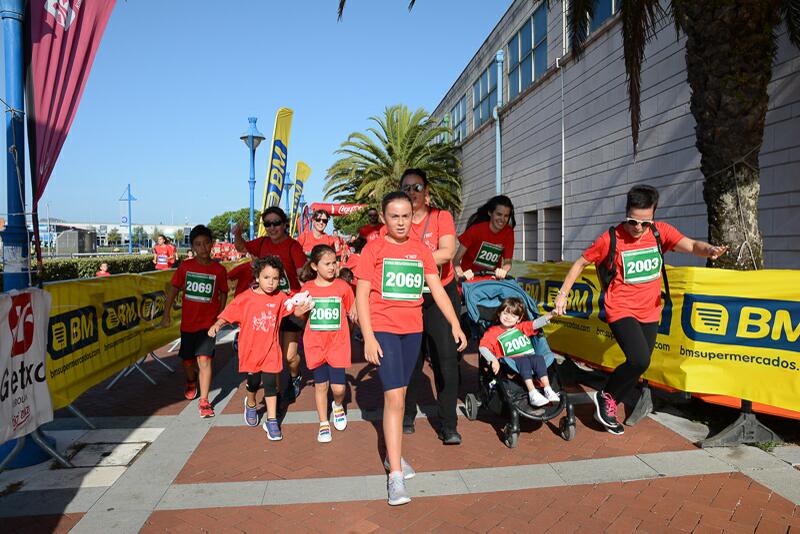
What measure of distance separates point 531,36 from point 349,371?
643 inches

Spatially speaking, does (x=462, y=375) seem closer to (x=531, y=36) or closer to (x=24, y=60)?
(x=24, y=60)

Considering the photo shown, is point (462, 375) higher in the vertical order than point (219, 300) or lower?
lower

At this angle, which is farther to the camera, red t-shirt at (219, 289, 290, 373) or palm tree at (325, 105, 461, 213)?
palm tree at (325, 105, 461, 213)

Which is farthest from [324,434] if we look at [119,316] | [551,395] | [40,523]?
[119,316]

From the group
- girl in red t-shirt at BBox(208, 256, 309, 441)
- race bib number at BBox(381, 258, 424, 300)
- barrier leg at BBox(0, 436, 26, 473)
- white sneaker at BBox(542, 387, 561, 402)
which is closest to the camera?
race bib number at BBox(381, 258, 424, 300)

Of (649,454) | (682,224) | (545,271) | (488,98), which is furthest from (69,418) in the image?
(488,98)

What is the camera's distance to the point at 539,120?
18641 millimetres

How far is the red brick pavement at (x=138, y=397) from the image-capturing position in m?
5.60

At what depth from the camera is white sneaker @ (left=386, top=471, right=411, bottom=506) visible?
11.1 feet

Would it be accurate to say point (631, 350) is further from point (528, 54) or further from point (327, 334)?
point (528, 54)

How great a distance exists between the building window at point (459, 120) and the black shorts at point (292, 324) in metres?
26.1

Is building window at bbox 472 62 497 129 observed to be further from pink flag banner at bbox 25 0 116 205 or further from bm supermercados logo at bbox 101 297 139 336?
pink flag banner at bbox 25 0 116 205

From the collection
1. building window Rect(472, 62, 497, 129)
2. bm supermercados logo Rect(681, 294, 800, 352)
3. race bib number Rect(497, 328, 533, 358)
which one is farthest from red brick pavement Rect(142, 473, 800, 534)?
building window Rect(472, 62, 497, 129)

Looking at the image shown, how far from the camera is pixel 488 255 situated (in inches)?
219
